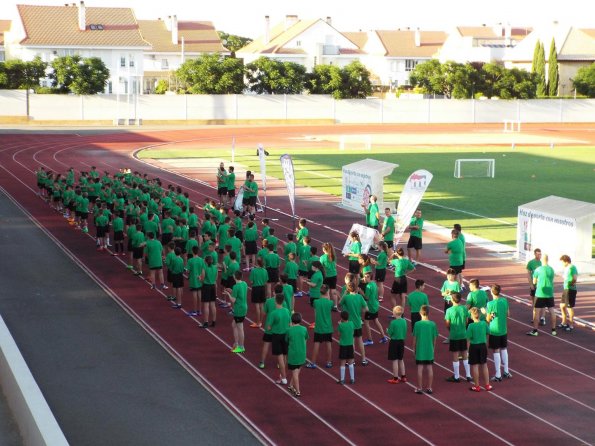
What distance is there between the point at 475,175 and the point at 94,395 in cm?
3211

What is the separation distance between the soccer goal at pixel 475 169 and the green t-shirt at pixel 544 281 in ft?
82.8

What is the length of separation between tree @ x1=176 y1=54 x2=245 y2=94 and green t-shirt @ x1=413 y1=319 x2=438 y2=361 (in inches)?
2529

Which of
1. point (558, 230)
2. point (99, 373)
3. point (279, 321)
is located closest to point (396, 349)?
point (279, 321)

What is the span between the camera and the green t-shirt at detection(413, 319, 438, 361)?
14.1 metres

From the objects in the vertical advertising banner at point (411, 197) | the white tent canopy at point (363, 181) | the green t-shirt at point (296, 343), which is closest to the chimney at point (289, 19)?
the white tent canopy at point (363, 181)

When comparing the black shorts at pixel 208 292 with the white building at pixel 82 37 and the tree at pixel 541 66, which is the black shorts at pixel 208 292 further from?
the tree at pixel 541 66

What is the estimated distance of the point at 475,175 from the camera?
43.8m

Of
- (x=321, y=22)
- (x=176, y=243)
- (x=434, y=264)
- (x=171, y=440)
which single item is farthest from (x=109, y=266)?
(x=321, y=22)

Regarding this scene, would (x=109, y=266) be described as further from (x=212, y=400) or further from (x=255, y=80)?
(x=255, y=80)

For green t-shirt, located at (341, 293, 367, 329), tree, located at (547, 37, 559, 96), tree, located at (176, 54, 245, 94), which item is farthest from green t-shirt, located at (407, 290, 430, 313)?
tree, located at (547, 37, 559, 96)

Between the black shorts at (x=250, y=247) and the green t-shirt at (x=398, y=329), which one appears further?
the black shorts at (x=250, y=247)

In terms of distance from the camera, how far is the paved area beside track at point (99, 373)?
12.7m

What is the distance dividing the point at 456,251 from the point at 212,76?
192 feet

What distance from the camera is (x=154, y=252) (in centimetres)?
2073
